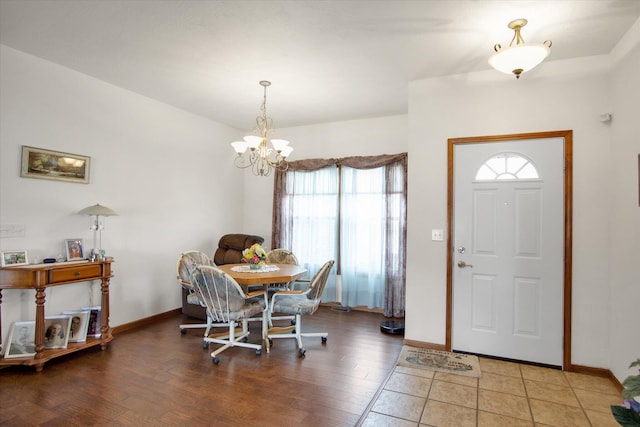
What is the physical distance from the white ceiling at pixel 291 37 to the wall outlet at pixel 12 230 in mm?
1653

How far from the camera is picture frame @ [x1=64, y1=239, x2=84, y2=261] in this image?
3438mm

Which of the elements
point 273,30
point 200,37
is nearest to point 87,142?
point 200,37

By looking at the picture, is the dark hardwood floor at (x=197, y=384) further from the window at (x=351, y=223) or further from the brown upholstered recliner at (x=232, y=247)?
the brown upholstered recliner at (x=232, y=247)

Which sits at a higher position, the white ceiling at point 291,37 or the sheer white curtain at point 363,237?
the white ceiling at point 291,37

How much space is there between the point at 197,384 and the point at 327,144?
3.87 m

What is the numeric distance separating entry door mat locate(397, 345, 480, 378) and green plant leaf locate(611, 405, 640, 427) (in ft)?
5.54

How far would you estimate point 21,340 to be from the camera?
3.07m

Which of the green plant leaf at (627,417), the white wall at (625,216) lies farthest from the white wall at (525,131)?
the green plant leaf at (627,417)

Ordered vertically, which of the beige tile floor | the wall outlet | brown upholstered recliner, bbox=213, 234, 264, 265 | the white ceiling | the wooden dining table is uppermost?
the white ceiling

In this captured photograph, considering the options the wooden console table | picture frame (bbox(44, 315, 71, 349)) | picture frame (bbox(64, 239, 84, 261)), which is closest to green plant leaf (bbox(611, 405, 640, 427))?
the wooden console table

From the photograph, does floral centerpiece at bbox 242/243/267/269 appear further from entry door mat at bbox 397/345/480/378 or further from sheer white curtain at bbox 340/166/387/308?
entry door mat at bbox 397/345/480/378

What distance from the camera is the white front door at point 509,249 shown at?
3.18 meters

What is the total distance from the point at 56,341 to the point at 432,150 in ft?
13.7

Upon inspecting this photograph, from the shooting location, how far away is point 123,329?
4.09m
